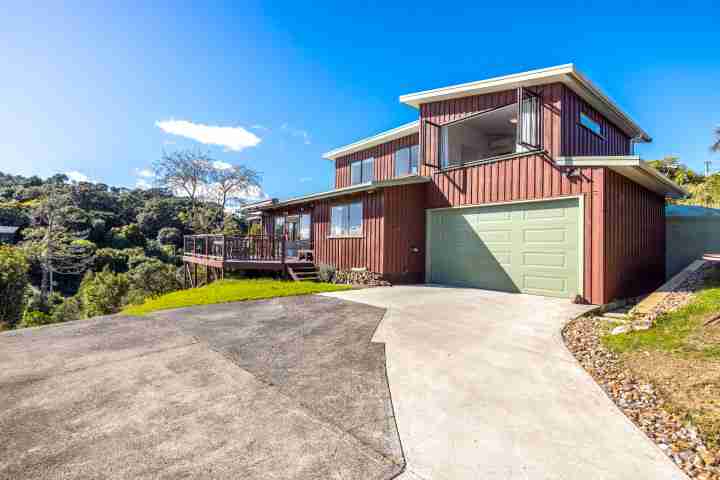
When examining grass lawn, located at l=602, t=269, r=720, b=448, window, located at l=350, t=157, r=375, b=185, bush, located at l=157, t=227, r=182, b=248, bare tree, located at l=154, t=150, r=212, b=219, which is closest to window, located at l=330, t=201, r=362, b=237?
window, located at l=350, t=157, r=375, b=185

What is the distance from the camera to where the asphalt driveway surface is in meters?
1.95

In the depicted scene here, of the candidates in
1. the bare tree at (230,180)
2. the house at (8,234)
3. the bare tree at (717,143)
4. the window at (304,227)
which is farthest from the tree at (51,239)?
the bare tree at (717,143)

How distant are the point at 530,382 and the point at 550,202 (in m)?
6.01

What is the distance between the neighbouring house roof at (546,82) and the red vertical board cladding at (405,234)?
2.93 meters

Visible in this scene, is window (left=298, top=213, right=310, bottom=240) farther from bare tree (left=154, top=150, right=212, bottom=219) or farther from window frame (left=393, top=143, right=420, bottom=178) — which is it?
bare tree (left=154, top=150, right=212, bottom=219)

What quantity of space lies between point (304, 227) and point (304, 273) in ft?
8.64

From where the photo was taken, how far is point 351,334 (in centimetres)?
488

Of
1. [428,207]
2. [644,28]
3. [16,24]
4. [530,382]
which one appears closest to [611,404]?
[530,382]

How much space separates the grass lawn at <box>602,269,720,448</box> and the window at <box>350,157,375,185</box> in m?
11.3

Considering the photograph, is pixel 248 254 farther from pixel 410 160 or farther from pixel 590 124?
pixel 590 124

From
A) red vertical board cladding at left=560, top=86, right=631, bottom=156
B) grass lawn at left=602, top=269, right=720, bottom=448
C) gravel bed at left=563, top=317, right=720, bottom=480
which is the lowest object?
gravel bed at left=563, top=317, right=720, bottom=480

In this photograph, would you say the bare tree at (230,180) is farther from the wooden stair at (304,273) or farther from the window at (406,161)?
the window at (406,161)

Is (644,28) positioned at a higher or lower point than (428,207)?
higher

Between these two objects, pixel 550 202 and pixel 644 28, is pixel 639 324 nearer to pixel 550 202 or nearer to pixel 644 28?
pixel 550 202
